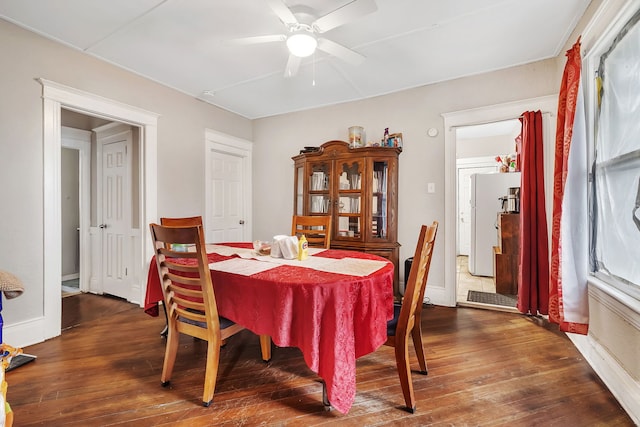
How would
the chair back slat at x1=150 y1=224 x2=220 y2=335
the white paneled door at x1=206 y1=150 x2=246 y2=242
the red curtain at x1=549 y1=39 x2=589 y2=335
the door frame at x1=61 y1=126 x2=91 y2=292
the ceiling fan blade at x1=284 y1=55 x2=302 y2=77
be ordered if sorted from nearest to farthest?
the chair back slat at x1=150 y1=224 x2=220 y2=335 → the red curtain at x1=549 y1=39 x2=589 y2=335 → the ceiling fan blade at x1=284 y1=55 x2=302 y2=77 → the door frame at x1=61 y1=126 x2=91 y2=292 → the white paneled door at x1=206 y1=150 x2=246 y2=242

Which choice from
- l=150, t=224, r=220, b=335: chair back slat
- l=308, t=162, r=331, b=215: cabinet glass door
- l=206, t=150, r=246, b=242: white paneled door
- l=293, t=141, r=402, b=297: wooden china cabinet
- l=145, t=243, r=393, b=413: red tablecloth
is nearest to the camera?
l=145, t=243, r=393, b=413: red tablecloth

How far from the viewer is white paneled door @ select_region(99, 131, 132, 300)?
3.36 m

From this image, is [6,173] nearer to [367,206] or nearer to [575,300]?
[367,206]

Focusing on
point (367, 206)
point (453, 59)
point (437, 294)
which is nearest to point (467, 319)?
point (437, 294)

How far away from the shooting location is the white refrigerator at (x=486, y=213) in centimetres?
441

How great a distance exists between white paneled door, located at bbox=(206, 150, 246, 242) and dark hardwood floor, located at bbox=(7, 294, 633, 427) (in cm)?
171

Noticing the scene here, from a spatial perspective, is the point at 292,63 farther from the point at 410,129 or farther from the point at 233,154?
the point at 233,154

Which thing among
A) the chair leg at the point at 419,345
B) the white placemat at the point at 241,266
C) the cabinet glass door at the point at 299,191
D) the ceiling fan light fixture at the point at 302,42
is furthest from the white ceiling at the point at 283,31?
the chair leg at the point at 419,345

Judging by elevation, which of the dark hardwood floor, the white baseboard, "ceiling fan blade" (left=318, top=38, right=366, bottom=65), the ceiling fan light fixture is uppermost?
"ceiling fan blade" (left=318, top=38, right=366, bottom=65)

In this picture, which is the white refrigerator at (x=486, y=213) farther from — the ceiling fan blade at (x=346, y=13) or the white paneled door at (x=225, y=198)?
the ceiling fan blade at (x=346, y=13)

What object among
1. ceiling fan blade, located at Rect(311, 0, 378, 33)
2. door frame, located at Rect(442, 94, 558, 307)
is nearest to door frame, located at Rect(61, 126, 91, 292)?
ceiling fan blade, located at Rect(311, 0, 378, 33)

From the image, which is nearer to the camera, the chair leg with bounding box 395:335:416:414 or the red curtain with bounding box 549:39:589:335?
the chair leg with bounding box 395:335:416:414

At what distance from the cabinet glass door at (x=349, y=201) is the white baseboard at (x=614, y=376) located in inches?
77.9

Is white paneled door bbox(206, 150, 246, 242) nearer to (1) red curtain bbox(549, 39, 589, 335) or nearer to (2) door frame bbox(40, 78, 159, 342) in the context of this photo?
(2) door frame bbox(40, 78, 159, 342)
